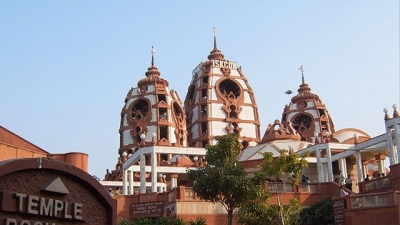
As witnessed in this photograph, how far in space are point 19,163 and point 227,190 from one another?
11.4 metres

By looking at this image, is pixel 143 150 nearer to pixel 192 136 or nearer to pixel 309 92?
pixel 192 136

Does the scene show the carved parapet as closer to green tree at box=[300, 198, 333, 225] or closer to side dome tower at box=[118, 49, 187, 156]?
side dome tower at box=[118, 49, 187, 156]

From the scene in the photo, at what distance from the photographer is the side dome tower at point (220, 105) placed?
56.6 metres

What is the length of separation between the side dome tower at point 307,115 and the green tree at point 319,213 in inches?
1447

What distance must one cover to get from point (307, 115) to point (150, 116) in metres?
17.2

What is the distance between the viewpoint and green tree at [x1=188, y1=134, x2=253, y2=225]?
19.2 metres

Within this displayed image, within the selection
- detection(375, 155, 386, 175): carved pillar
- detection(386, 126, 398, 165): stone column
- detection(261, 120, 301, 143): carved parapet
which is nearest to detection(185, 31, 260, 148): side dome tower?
detection(261, 120, 301, 143): carved parapet

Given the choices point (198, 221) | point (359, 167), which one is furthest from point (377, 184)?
point (359, 167)

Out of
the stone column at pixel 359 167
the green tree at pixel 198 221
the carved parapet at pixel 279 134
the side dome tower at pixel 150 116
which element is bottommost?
the green tree at pixel 198 221

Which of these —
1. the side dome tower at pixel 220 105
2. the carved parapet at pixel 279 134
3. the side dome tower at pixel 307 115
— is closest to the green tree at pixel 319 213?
the carved parapet at pixel 279 134

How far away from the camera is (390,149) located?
29281 mm

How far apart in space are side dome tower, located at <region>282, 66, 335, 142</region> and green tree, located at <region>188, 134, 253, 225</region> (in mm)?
40394

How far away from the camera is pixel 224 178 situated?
19.2 m

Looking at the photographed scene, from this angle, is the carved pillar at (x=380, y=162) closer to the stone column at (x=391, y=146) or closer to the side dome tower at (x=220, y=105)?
the stone column at (x=391, y=146)
